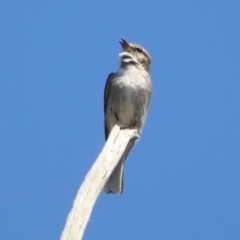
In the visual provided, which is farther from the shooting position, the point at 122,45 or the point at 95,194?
the point at 122,45

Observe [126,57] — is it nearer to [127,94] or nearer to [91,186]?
[127,94]

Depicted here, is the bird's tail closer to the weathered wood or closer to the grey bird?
the grey bird

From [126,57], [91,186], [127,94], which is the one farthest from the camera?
[126,57]

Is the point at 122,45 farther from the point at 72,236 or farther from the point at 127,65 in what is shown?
the point at 72,236

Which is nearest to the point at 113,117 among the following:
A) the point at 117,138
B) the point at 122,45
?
the point at 122,45

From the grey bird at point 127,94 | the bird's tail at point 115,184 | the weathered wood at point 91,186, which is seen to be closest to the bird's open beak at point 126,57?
the grey bird at point 127,94

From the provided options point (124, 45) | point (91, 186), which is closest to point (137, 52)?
point (124, 45)
